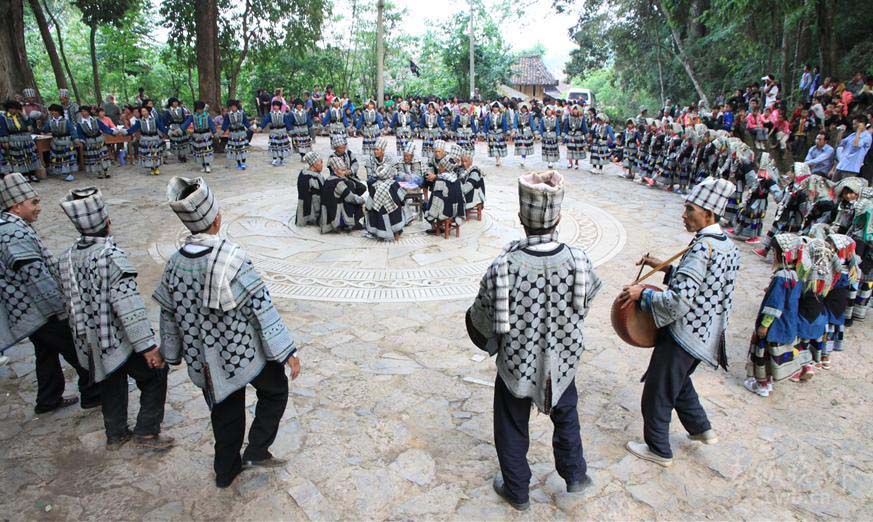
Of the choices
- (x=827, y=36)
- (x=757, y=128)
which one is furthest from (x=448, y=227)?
(x=827, y=36)

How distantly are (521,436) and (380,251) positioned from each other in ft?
17.5

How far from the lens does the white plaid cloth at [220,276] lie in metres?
2.85

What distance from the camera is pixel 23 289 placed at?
3965mm

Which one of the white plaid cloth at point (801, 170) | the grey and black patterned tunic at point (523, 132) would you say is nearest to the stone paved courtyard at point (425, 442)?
the white plaid cloth at point (801, 170)

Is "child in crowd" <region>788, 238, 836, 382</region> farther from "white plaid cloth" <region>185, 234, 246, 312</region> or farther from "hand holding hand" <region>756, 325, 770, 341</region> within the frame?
"white plaid cloth" <region>185, 234, 246, 312</region>

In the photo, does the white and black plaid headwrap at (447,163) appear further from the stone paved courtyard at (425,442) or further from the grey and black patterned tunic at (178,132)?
the grey and black patterned tunic at (178,132)

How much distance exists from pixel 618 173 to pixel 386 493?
1277cm

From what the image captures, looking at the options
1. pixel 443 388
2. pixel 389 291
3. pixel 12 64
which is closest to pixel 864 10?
pixel 389 291

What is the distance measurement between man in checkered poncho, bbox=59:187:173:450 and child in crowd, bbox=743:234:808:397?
4.23m

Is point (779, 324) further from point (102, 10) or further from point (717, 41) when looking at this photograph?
point (102, 10)

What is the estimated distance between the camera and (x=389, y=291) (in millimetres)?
6676

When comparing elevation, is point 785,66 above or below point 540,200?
above

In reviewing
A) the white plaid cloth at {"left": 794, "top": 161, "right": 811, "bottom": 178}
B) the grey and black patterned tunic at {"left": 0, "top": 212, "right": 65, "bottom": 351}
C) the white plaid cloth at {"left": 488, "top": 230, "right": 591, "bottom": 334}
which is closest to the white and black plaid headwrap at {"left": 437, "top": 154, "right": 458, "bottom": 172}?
the white plaid cloth at {"left": 794, "top": 161, "right": 811, "bottom": 178}

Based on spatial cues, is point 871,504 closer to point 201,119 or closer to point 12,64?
point 201,119
